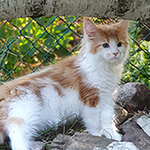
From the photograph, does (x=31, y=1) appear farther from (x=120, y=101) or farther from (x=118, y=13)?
(x=120, y=101)

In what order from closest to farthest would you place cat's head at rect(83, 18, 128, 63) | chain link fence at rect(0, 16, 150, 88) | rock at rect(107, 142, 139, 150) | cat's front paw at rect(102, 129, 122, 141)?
rock at rect(107, 142, 139, 150), cat's front paw at rect(102, 129, 122, 141), cat's head at rect(83, 18, 128, 63), chain link fence at rect(0, 16, 150, 88)

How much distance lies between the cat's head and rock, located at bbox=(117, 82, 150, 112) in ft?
1.54

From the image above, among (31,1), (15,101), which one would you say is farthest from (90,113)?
(31,1)

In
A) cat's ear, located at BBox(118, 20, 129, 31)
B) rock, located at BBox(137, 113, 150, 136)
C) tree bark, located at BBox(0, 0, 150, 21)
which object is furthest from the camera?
cat's ear, located at BBox(118, 20, 129, 31)

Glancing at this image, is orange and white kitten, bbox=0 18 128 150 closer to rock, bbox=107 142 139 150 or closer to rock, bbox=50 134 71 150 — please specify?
rock, bbox=50 134 71 150

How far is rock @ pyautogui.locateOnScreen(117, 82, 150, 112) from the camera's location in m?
2.62

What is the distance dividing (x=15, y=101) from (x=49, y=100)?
329 mm

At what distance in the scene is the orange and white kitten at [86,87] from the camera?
2164mm

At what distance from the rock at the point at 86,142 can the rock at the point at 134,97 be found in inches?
34.0

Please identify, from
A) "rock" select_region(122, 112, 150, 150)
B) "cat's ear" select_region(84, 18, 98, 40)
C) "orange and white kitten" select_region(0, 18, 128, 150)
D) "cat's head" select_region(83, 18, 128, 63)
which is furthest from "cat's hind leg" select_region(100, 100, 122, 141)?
"cat's ear" select_region(84, 18, 98, 40)

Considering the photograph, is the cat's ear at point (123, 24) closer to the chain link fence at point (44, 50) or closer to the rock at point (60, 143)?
the chain link fence at point (44, 50)

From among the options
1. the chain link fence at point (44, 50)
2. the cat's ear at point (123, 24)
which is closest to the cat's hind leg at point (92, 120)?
the cat's ear at point (123, 24)

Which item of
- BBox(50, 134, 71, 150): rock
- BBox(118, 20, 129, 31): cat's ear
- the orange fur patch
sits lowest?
BBox(50, 134, 71, 150): rock

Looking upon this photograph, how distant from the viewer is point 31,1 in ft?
4.60
